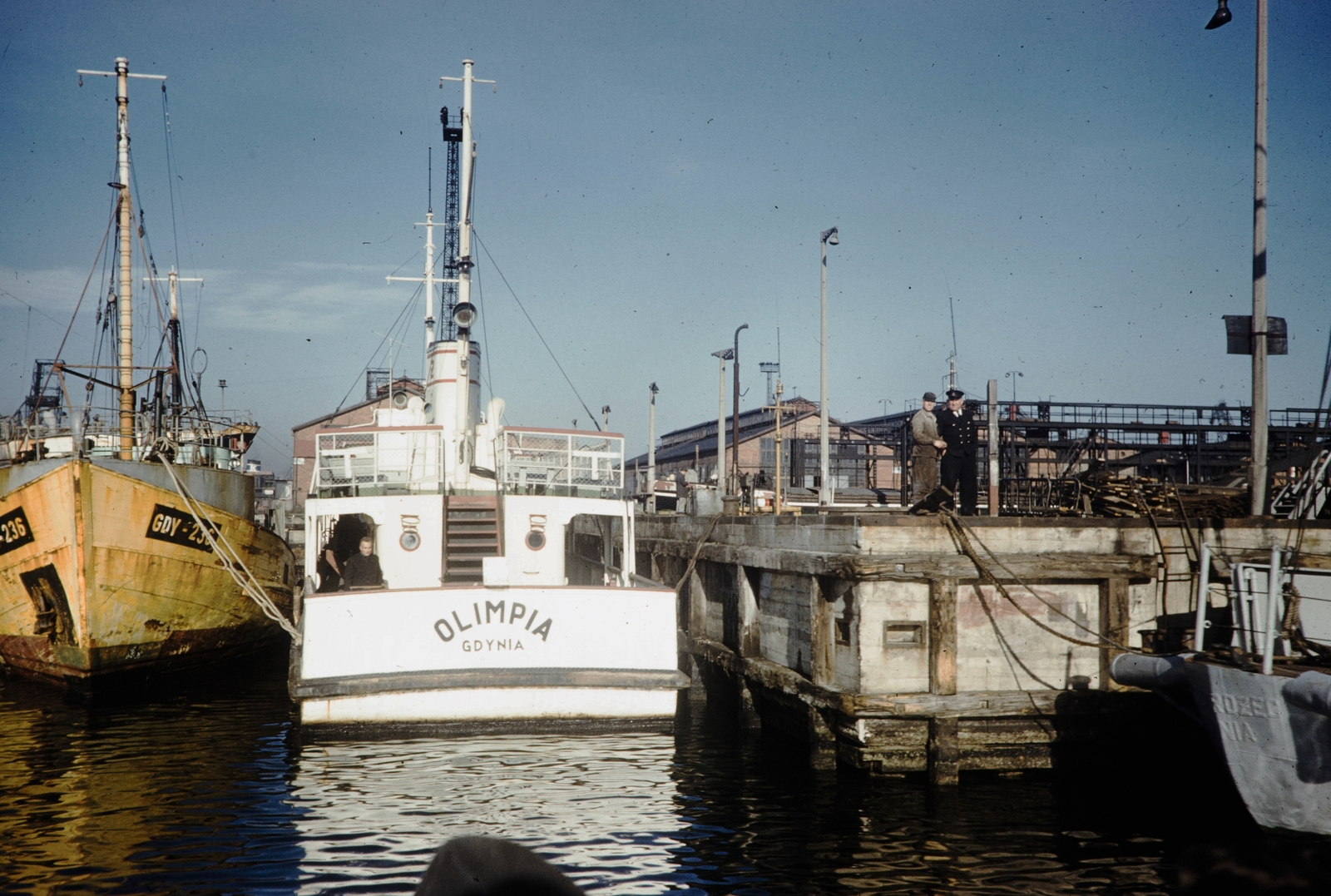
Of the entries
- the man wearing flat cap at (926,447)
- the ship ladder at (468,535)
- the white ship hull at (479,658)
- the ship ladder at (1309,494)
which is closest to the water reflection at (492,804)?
the white ship hull at (479,658)

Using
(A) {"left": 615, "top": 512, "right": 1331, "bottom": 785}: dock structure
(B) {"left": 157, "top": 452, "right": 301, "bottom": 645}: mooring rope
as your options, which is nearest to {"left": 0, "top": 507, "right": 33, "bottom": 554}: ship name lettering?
(B) {"left": 157, "top": 452, "right": 301, "bottom": 645}: mooring rope

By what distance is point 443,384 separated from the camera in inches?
682

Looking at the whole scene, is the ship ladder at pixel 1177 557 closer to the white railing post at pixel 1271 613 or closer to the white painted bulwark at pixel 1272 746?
the white railing post at pixel 1271 613

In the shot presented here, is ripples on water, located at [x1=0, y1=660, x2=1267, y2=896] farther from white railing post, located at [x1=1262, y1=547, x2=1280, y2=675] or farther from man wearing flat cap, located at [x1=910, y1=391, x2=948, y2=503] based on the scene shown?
man wearing flat cap, located at [x1=910, y1=391, x2=948, y2=503]

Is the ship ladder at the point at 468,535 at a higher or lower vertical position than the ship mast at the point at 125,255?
lower

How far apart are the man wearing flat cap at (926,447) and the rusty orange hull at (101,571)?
12.6m

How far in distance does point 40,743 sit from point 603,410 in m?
31.6

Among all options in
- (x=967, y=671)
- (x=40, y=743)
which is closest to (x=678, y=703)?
(x=967, y=671)

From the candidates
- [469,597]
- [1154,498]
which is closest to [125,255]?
[469,597]

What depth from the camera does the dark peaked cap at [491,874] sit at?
83.2 inches

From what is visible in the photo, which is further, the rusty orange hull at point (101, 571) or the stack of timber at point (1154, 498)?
the rusty orange hull at point (101, 571)

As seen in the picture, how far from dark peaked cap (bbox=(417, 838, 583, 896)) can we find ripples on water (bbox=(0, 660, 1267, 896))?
6.15m

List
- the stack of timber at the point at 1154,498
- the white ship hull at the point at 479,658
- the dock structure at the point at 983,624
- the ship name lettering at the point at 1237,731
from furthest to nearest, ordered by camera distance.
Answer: the stack of timber at the point at 1154,498, the white ship hull at the point at 479,658, the dock structure at the point at 983,624, the ship name lettering at the point at 1237,731

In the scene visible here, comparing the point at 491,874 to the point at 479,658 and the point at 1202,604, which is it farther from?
the point at 479,658
